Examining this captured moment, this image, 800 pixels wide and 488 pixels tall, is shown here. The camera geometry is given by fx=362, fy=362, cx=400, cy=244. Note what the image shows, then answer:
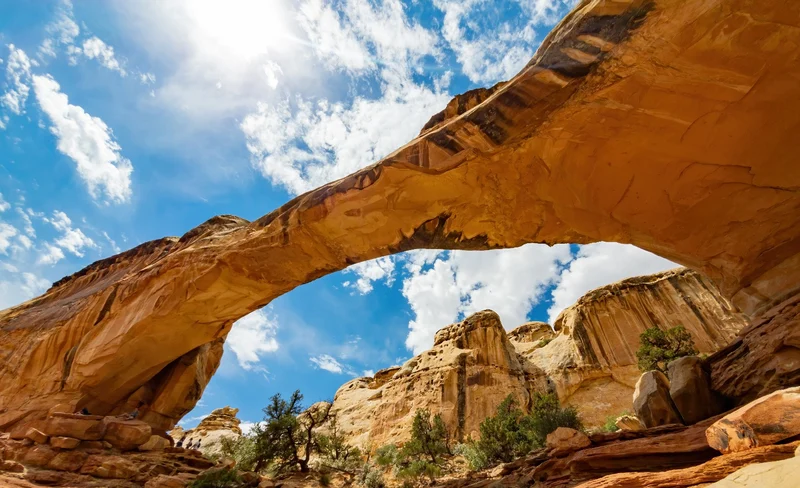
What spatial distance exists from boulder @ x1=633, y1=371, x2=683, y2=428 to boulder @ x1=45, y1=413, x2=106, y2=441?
48.5 feet

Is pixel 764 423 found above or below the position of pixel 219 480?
below

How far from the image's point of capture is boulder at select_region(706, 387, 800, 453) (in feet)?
12.1

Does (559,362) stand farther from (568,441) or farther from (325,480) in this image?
(568,441)

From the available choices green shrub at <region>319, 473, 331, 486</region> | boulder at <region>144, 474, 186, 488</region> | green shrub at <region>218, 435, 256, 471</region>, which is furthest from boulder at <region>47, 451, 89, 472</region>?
green shrub at <region>319, 473, 331, 486</region>

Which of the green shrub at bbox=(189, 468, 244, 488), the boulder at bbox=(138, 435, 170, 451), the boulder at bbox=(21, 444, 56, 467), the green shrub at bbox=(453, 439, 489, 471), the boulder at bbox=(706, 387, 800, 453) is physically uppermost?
the boulder at bbox=(138, 435, 170, 451)

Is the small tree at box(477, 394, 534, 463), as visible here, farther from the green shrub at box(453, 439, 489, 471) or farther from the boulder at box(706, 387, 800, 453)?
the boulder at box(706, 387, 800, 453)

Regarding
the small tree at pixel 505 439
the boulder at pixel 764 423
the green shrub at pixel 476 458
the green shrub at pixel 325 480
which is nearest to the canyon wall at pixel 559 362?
the green shrub at pixel 476 458

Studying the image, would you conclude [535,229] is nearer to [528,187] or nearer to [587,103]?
[528,187]

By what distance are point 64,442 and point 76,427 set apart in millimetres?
578

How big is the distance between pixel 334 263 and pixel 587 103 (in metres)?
8.92

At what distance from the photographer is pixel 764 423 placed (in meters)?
3.84

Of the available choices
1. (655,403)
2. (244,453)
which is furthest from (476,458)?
(655,403)

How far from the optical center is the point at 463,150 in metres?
9.10

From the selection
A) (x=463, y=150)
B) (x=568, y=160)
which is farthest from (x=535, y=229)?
(x=463, y=150)
